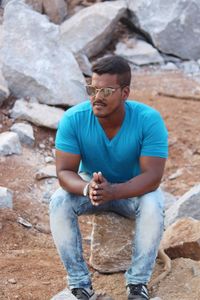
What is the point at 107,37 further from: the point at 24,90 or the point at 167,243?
the point at 167,243

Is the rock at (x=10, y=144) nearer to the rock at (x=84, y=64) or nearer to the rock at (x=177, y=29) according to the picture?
the rock at (x=84, y=64)

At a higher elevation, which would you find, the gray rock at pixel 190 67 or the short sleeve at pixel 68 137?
the short sleeve at pixel 68 137

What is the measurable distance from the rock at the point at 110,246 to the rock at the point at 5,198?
1587mm

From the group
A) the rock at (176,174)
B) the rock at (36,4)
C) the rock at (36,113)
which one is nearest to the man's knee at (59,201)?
the rock at (36,113)

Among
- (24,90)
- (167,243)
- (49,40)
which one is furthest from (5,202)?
(49,40)

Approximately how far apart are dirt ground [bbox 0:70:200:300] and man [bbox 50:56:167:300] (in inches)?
15.3

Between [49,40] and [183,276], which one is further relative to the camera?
[49,40]

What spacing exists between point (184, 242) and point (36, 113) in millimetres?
3606

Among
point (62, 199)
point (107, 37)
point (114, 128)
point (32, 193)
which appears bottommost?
point (107, 37)

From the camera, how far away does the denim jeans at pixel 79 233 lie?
3814 mm

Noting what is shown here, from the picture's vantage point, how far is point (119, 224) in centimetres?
429

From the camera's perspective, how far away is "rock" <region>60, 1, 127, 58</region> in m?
10.3

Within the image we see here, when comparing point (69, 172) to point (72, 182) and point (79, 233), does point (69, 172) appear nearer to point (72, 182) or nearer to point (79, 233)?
point (72, 182)

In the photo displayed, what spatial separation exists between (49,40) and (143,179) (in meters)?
5.22
